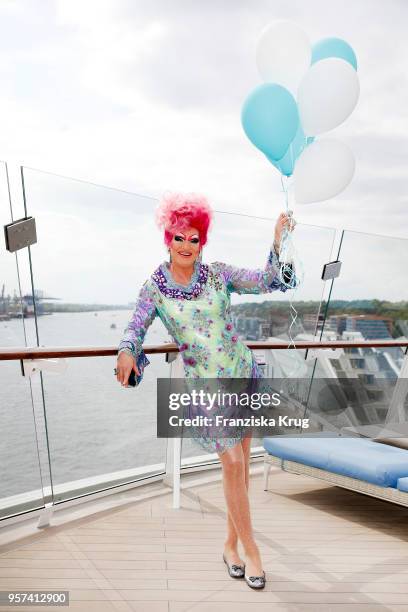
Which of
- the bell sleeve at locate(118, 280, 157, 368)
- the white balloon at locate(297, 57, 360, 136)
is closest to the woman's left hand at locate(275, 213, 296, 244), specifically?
the white balloon at locate(297, 57, 360, 136)

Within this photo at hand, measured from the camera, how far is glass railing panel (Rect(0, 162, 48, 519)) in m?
2.93

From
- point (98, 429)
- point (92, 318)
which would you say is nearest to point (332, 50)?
point (92, 318)

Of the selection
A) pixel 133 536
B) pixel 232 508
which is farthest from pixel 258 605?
pixel 133 536

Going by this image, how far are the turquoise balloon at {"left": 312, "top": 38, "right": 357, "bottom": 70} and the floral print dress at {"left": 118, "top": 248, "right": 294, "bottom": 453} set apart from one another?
3.34ft

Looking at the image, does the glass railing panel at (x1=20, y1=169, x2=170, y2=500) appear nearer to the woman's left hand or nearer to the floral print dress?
the floral print dress

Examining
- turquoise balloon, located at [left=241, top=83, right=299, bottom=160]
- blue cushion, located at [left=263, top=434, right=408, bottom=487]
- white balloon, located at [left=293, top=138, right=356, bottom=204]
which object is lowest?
blue cushion, located at [left=263, top=434, right=408, bottom=487]

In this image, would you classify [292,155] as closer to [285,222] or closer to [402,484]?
[285,222]

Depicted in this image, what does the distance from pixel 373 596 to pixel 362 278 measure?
3.28 m

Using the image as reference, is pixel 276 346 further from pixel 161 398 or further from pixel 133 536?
pixel 133 536

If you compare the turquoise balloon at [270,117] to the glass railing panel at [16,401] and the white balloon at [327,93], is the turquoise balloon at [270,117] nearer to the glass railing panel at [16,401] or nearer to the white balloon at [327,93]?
the white balloon at [327,93]

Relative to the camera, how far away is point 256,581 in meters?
2.34

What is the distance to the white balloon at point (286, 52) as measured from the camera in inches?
104

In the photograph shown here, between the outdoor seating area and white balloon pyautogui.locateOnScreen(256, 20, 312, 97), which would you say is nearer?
white balloon pyautogui.locateOnScreen(256, 20, 312, 97)

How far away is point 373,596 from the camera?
7.45 ft
